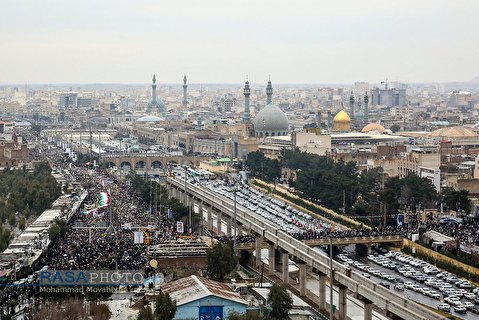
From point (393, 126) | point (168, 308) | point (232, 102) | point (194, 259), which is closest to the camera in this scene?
point (168, 308)

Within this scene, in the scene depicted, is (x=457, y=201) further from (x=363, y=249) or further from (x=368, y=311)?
(x=368, y=311)

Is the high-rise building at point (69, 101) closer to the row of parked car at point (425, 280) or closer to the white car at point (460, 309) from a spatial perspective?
the row of parked car at point (425, 280)

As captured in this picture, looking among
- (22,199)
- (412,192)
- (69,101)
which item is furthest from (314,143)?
(69,101)

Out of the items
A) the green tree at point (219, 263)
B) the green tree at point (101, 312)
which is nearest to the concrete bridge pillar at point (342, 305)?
the green tree at point (219, 263)

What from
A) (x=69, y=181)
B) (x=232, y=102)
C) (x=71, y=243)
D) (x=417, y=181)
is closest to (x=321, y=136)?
(x=69, y=181)

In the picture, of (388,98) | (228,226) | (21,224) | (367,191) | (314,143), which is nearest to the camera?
(21,224)

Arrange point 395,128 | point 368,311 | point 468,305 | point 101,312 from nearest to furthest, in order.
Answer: point 101,312 < point 368,311 < point 468,305 < point 395,128

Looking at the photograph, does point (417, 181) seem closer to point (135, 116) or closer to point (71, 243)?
point (71, 243)
